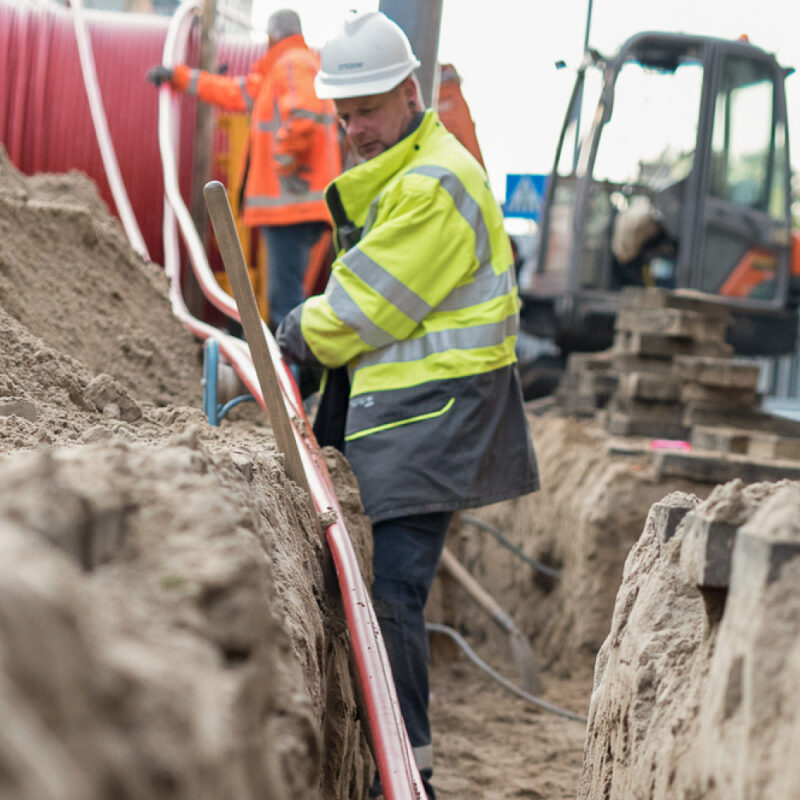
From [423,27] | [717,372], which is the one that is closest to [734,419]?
[717,372]

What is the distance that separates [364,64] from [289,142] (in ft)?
6.62

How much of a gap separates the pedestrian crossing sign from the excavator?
183cm

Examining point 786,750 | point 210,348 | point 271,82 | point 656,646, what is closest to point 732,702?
point 786,750

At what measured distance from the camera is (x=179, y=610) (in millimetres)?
1132

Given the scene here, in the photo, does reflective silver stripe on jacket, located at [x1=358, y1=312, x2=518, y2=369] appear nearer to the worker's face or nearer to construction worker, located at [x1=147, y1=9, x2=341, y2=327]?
the worker's face

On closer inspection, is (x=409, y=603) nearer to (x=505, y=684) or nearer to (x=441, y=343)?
(x=441, y=343)

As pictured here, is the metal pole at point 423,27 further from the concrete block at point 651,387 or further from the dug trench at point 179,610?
the concrete block at point 651,387

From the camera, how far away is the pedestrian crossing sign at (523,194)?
10938 mm

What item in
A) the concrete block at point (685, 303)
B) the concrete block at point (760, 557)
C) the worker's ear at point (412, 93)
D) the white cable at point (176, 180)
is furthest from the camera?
the concrete block at point (685, 303)

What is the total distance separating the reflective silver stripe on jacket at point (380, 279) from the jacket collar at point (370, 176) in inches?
11.3

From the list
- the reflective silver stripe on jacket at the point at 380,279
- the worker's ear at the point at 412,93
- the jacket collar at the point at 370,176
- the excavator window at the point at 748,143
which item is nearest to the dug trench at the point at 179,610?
the reflective silver stripe on jacket at the point at 380,279

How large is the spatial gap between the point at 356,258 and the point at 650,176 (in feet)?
20.2

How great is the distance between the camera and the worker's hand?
5.71 m

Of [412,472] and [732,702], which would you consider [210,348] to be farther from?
[732,702]
